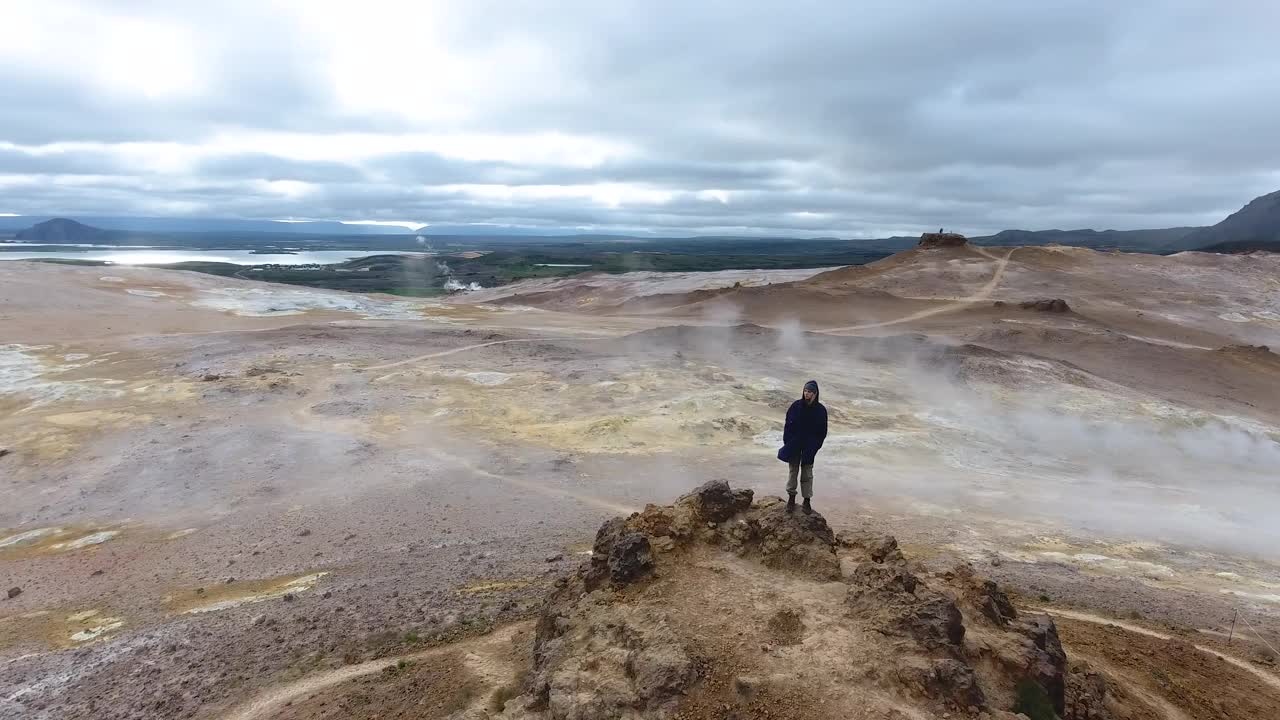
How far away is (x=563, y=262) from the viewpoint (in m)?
116

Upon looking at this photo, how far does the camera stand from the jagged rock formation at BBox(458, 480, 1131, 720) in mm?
5195

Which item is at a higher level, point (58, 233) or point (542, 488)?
point (58, 233)

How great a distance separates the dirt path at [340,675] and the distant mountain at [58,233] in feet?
736

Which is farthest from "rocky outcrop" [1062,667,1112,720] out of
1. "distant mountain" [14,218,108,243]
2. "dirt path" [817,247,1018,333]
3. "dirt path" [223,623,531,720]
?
"distant mountain" [14,218,108,243]

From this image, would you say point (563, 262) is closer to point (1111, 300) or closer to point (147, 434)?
point (1111, 300)

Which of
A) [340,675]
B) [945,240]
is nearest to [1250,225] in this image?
[945,240]

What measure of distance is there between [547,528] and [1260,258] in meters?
59.9

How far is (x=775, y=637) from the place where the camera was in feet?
19.1

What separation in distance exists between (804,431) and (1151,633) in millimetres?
5266

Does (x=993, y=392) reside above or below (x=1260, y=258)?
below

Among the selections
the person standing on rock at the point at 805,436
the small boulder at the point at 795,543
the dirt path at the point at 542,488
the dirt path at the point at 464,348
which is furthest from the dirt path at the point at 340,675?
the dirt path at the point at 464,348

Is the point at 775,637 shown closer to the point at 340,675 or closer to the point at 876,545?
the point at 876,545

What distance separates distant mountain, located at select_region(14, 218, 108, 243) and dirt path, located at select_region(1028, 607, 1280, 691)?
229772mm

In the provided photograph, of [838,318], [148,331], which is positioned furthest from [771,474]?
[148,331]
